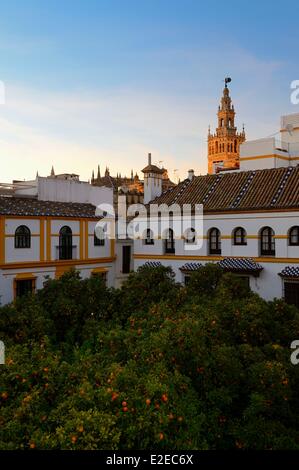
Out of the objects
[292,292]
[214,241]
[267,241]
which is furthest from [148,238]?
[292,292]

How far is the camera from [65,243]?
26031mm

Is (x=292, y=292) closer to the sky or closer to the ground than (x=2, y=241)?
closer to the ground

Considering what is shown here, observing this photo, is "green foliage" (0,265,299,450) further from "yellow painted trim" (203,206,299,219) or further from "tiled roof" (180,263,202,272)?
"tiled roof" (180,263,202,272)

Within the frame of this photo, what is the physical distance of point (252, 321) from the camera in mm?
11688

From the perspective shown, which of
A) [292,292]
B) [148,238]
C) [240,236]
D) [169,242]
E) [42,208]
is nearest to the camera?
[292,292]

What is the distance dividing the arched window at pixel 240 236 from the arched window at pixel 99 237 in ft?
29.2

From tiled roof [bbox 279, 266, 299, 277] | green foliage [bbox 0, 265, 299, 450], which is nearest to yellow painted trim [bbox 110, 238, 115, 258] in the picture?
tiled roof [bbox 279, 266, 299, 277]

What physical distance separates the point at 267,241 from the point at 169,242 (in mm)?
6449

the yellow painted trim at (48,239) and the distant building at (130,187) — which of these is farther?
the distant building at (130,187)

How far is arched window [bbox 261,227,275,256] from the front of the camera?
894 inches

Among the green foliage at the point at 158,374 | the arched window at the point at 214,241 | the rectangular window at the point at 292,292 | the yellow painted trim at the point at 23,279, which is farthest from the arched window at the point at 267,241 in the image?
the yellow painted trim at the point at 23,279

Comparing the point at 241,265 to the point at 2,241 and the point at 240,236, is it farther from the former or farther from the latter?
the point at 2,241

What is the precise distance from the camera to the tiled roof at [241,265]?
22.5 metres

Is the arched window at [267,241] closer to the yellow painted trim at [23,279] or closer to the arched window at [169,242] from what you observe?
the arched window at [169,242]
